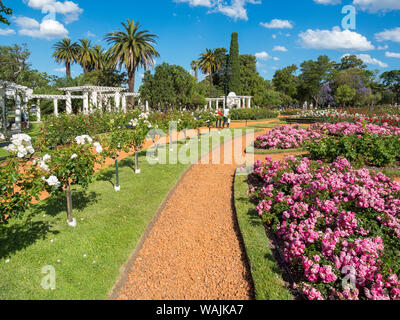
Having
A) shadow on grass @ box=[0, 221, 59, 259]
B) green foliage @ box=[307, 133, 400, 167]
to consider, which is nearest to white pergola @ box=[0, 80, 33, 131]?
shadow on grass @ box=[0, 221, 59, 259]

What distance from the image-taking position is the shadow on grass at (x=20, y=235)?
4.24m

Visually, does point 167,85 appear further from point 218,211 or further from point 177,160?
point 218,211

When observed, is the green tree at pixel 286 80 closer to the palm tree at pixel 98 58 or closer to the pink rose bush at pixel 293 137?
the palm tree at pixel 98 58

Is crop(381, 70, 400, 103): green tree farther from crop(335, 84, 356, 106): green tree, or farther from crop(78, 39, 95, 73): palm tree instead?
crop(78, 39, 95, 73): palm tree

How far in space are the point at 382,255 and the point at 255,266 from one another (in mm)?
1657

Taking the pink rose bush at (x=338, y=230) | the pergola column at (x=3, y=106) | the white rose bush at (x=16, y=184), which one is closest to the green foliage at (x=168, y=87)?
the pergola column at (x=3, y=106)

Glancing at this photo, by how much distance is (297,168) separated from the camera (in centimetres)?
612

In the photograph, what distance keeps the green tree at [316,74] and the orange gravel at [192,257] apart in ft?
191

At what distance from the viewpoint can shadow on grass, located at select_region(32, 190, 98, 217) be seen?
569 centimetres

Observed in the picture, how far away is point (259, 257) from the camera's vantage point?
4.19 m

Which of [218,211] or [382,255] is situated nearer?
[382,255]

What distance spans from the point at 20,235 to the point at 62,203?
1553 millimetres
